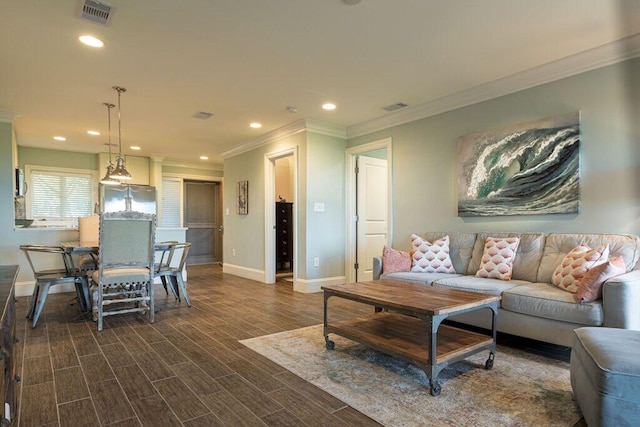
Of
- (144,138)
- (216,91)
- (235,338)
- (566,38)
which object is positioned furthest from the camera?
(144,138)

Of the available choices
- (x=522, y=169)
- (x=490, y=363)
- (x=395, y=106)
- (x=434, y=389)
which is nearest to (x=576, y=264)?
(x=490, y=363)

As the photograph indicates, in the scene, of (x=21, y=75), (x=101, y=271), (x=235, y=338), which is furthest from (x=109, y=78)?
(x=235, y=338)

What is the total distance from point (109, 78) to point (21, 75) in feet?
2.69

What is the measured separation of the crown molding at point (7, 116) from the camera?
15.0 ft

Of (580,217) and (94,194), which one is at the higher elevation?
(94,194)

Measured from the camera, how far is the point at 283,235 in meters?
7.12

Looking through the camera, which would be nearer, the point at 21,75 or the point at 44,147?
the point at 21,75

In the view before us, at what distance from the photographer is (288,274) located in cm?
678

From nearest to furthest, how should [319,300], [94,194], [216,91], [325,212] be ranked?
[216,91]
[319,300]
[325,212]
[94,194]

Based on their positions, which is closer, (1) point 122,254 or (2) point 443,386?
(2) point 443,386

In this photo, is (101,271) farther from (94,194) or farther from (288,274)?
(94,194)

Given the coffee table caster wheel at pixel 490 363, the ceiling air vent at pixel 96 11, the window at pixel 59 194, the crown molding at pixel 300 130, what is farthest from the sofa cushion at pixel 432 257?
the window at pixel 59 194

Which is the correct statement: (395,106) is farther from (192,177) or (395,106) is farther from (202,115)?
(192,177)

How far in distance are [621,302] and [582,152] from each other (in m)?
1.49
